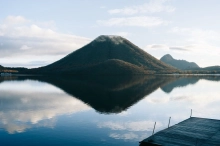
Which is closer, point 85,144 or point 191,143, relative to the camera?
point 191,143

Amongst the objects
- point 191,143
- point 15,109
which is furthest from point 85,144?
point 15,109

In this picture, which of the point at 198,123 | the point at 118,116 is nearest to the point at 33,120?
the point at 118,116

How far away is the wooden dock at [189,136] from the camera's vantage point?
96.4ft

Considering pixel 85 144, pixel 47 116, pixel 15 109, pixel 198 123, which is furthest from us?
pixel 15 109

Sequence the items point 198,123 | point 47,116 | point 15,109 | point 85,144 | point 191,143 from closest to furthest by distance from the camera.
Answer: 1. point 191,143
2. point 85,144
3. point 198,123
4. point 47,116
5. point 15,109

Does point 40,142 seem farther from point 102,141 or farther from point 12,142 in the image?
point 102,141

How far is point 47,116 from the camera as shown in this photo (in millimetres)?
51969

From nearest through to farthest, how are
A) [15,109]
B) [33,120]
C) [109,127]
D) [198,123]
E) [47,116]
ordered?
[198,123] < [109,127] < [33,120] < [47,116] < [15,109]

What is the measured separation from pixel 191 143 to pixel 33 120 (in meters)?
31.3

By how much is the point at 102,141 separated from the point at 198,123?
1687cm

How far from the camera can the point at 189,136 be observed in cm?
3203

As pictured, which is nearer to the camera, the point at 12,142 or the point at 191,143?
the point at 191,143

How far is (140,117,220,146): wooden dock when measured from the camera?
29.4 metres

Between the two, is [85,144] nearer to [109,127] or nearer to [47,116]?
[109,127]
